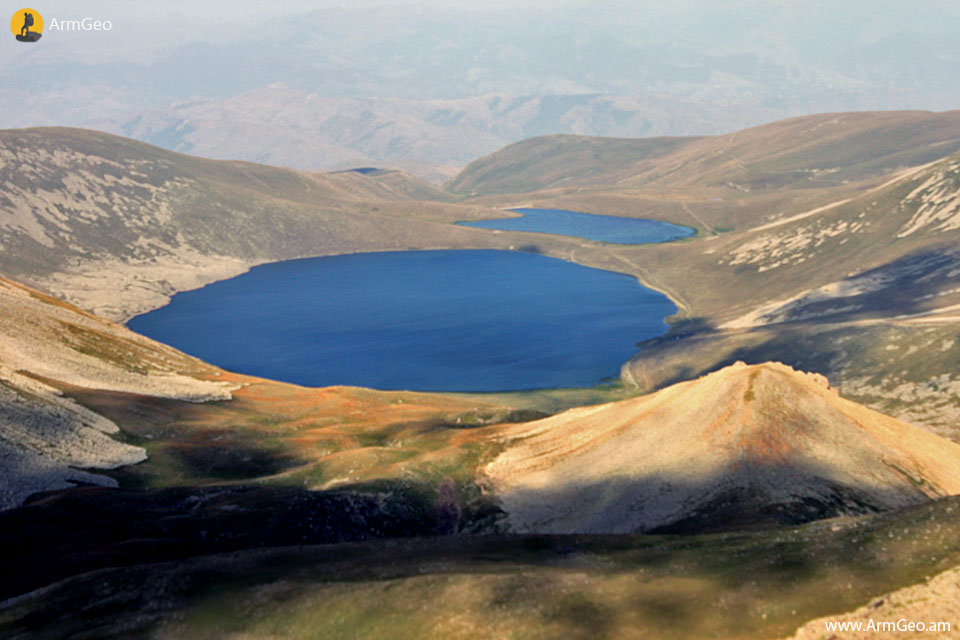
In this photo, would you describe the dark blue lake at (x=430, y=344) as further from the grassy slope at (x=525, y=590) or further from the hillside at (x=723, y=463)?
the grassy slope at (x=525, y=590)

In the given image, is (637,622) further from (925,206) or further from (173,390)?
(925,206)

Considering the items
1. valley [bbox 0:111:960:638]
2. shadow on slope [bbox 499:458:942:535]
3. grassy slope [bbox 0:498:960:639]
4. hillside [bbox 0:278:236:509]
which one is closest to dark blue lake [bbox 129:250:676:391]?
valley [bbox 0:111:960:638]

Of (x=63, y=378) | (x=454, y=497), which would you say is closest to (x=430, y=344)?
(x=63, y=378)

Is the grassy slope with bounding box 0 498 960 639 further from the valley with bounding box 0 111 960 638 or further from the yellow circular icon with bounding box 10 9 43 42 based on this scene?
the yellow circular icon with bounding box 10 9 43 42

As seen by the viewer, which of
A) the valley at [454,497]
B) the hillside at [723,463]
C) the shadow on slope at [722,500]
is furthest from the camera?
the hillside at [723,463]

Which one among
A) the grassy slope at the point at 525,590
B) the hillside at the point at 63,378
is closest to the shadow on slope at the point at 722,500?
the grassy slope at the point at 525,590

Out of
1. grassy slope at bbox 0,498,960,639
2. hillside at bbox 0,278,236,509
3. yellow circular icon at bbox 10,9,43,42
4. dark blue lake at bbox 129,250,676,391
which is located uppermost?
yellow circular icon at bbox 10,9,43,42
